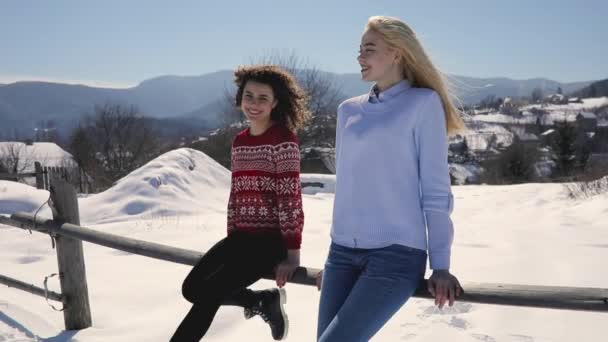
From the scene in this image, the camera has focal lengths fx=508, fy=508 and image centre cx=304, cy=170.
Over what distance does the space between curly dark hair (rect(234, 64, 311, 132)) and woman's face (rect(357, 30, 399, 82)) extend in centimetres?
67

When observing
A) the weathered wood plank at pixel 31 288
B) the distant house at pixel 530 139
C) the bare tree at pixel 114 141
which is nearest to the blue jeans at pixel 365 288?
the weathered wood plank at pixel 31 288

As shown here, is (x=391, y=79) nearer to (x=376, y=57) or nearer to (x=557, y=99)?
(x=376, y=57)

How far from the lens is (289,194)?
2.38 m

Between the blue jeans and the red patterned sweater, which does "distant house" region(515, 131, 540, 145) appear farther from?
the blue jeans

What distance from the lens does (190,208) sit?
10406 mm

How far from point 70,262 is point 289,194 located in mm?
2256

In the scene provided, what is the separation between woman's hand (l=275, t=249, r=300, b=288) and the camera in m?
2.32

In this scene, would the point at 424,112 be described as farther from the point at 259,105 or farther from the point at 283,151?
the point at 259,105

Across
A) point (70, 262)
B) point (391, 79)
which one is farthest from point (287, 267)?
point (70, 262)

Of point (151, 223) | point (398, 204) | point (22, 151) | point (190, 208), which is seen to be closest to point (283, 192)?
point (398, 204)

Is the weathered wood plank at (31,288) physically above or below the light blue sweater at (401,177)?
below

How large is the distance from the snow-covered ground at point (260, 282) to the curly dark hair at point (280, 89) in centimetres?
188

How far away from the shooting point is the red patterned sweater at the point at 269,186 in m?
2.37

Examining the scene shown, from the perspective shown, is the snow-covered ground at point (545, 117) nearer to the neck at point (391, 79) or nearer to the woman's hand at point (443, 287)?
the neck at point (391, 79)
